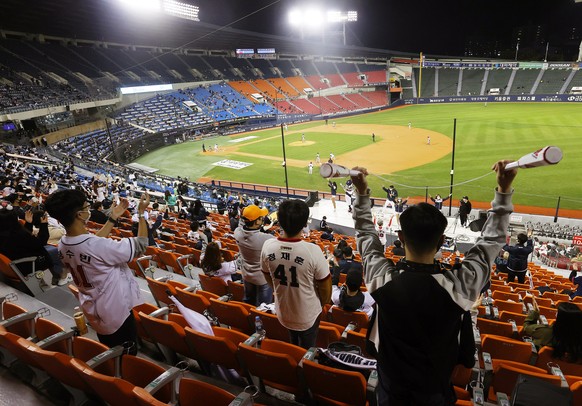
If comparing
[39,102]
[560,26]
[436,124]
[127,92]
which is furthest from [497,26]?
[39,102]

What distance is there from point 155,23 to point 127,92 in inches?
390

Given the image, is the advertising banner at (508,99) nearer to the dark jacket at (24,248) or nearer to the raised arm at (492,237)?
the raised arm at (492,237)

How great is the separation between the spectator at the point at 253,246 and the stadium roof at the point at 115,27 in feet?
144

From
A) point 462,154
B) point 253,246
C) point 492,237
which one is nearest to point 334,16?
point 462,154

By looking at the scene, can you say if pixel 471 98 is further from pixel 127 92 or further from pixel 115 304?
pixel 115 304

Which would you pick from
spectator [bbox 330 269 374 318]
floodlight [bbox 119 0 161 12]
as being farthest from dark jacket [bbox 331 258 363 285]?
floodlight [bbox 119 0 161 12]

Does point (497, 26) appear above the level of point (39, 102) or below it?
above

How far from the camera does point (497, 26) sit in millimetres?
112438

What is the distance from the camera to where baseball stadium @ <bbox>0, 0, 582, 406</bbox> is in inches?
97.7

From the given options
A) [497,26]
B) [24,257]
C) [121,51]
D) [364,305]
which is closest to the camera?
[364,305]

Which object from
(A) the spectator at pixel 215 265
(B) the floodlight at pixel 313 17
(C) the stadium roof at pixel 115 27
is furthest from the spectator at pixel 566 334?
(B) the floodlight at pixel 313 17

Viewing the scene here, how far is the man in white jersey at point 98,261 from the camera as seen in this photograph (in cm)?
343

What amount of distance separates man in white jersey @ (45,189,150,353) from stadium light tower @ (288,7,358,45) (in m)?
78.8

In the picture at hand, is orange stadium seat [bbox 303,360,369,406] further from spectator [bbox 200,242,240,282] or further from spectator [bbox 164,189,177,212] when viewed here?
spectator [bbox 164,189,177,212]
